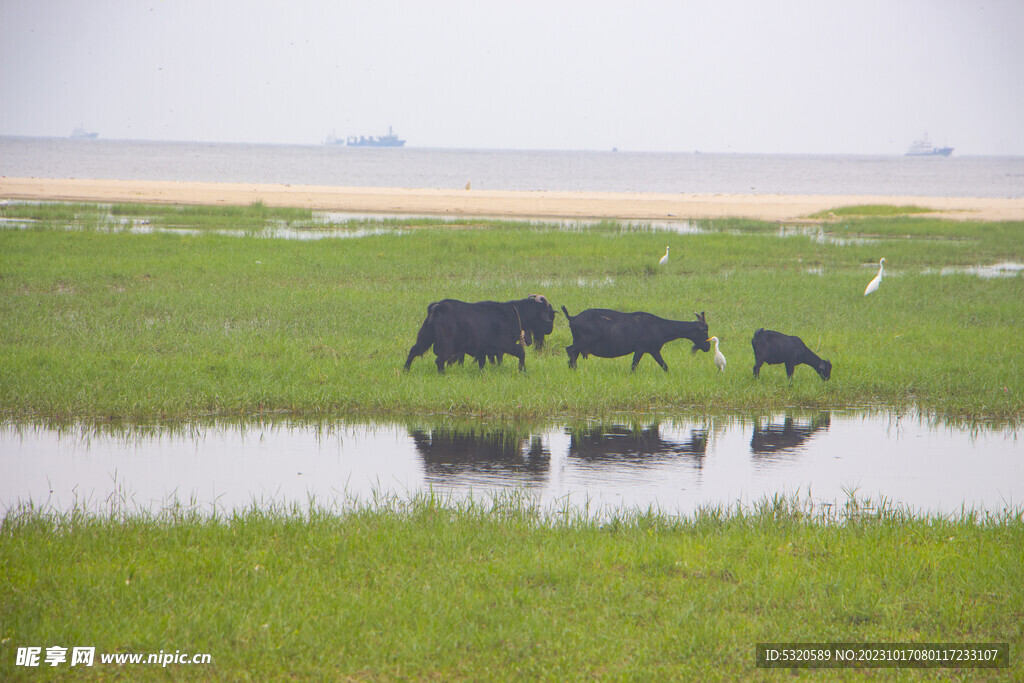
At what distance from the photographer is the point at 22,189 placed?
164 feet

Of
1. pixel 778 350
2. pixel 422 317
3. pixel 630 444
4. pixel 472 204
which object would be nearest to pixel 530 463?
pixel 630 444

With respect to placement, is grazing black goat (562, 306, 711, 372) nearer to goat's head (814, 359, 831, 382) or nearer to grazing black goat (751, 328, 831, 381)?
grazing black goat (751, 328, 831, 381)

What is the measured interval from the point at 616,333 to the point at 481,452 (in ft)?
11.1

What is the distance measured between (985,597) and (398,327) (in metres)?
9.98

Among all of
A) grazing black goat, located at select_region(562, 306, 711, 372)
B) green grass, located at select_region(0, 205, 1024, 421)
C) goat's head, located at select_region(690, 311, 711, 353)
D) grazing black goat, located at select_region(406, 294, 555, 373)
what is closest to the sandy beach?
green grass, located at select_region(0, 205, 1024, 421)

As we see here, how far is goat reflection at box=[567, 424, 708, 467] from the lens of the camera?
9.04 metres

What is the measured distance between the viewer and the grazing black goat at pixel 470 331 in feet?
36.6

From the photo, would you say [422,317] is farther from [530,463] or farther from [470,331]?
[530,463]

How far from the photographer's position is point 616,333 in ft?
38.4

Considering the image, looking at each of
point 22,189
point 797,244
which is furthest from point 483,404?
point 22,189

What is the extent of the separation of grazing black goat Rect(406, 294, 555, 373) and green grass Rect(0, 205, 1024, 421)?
1.00 feet

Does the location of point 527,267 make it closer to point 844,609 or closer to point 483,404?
point 483,404

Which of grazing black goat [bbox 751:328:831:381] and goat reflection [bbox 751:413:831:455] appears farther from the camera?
grazing black goat [bbox 751:328:831:381]

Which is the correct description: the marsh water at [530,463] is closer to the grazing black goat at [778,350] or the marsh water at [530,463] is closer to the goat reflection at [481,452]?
the goat reflection at [481,452]
